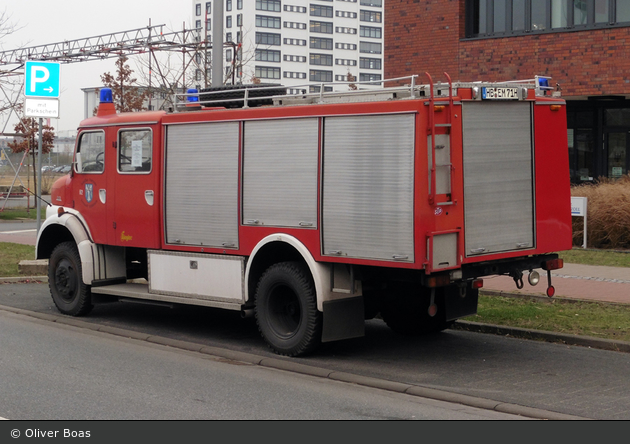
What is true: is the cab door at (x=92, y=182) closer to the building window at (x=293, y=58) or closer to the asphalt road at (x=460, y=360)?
the asphalt road at (x=460, y=360)

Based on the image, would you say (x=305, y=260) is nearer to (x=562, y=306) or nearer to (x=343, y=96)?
(x=343, y=96)

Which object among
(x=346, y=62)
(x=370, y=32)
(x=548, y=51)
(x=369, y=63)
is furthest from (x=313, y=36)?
(x=548, y=51)

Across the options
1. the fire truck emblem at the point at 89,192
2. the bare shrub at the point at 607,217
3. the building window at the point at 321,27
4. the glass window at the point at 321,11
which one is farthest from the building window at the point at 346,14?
the fire truck emblem at the point at 89,192

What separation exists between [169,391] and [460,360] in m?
3.13

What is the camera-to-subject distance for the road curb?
669cm

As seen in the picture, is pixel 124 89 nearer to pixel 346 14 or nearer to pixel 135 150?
pixel 135 150

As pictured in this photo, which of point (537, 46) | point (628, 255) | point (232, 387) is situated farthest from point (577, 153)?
point (232, 387)

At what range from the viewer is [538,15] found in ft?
76.8

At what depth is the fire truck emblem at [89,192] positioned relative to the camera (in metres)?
11.5

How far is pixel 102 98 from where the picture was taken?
11844 mm

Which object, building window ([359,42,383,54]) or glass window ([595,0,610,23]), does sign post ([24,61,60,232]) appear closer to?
glass window ([595,0,610,23])

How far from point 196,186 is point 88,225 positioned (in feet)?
7.60

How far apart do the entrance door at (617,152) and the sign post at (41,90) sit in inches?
627

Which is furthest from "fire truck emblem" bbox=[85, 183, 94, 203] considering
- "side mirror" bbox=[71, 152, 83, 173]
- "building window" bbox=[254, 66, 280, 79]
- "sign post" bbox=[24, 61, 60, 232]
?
"building window" bbox=[254, 66, 280, 79]
